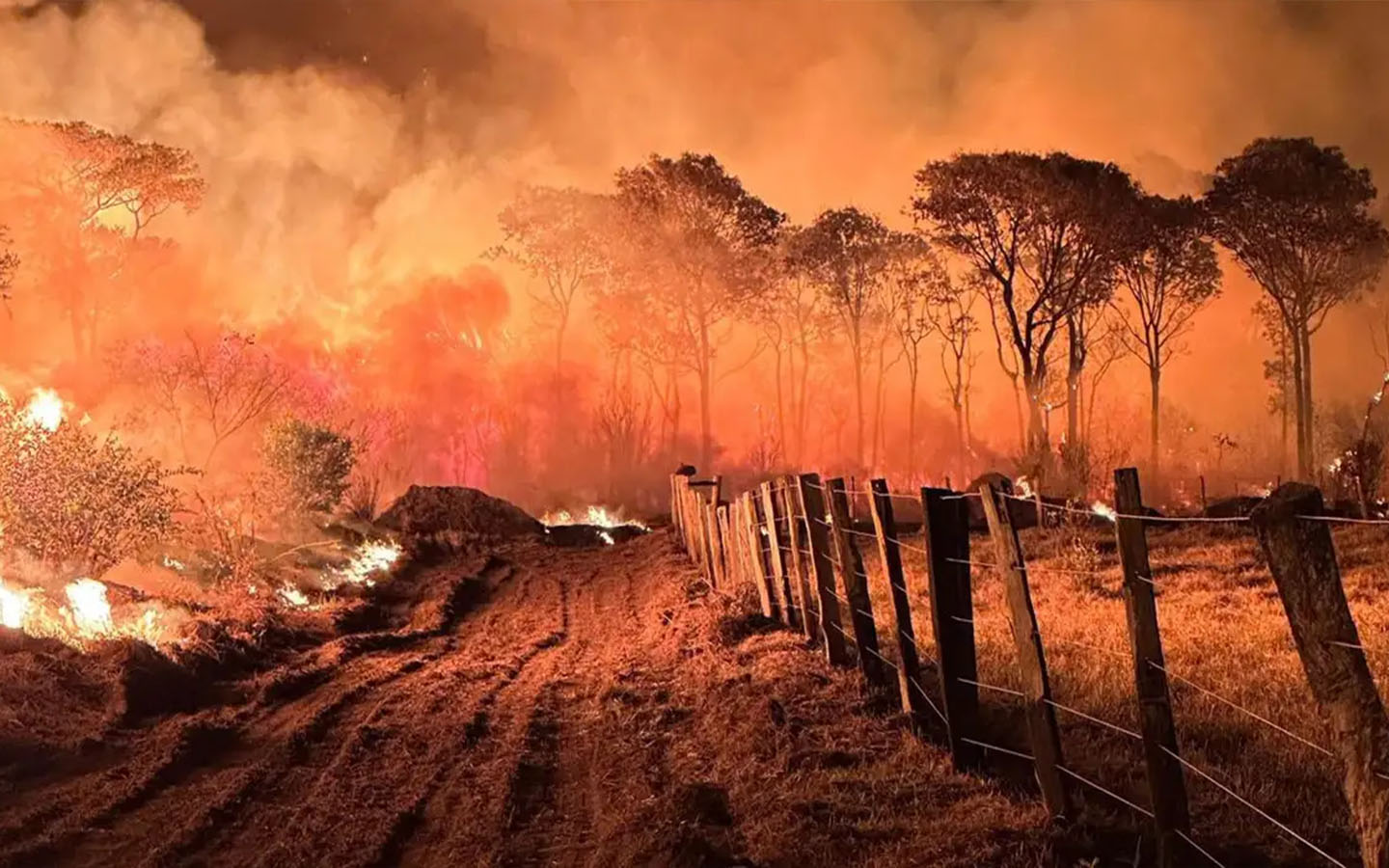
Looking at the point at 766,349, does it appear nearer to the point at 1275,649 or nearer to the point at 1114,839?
the point at 1275,649

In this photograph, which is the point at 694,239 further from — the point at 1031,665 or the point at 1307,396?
the point at 1031,665

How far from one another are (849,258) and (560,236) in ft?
41.3

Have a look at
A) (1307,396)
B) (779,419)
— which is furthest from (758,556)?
(779,419)

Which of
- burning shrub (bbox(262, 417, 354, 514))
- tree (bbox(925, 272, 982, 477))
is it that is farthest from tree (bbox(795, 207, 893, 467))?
burning shrub (bbox(262, 417, 354, 514))

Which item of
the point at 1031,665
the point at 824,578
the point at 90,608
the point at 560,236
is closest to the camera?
the point at 1031,665

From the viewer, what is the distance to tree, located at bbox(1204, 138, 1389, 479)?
108ft

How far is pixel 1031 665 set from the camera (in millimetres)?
5672

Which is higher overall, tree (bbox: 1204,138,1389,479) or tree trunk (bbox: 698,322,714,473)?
tree (bbox: 1204,138,1389,479)

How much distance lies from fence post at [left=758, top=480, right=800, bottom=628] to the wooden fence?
1.11ft


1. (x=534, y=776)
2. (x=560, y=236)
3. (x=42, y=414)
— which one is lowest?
(x=534, y=776)

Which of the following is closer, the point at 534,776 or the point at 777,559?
the point at 534,776

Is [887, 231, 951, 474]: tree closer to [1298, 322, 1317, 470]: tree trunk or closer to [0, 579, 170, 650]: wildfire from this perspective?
[1298, 322, 1317, 470]: tree trunk

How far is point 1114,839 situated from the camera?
209 inches

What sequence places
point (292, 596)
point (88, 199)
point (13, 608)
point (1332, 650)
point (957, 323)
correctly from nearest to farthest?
point (1332, 650)
point (13, 608)
point (292, 596)
point (88, 199)
point (957, 323)
